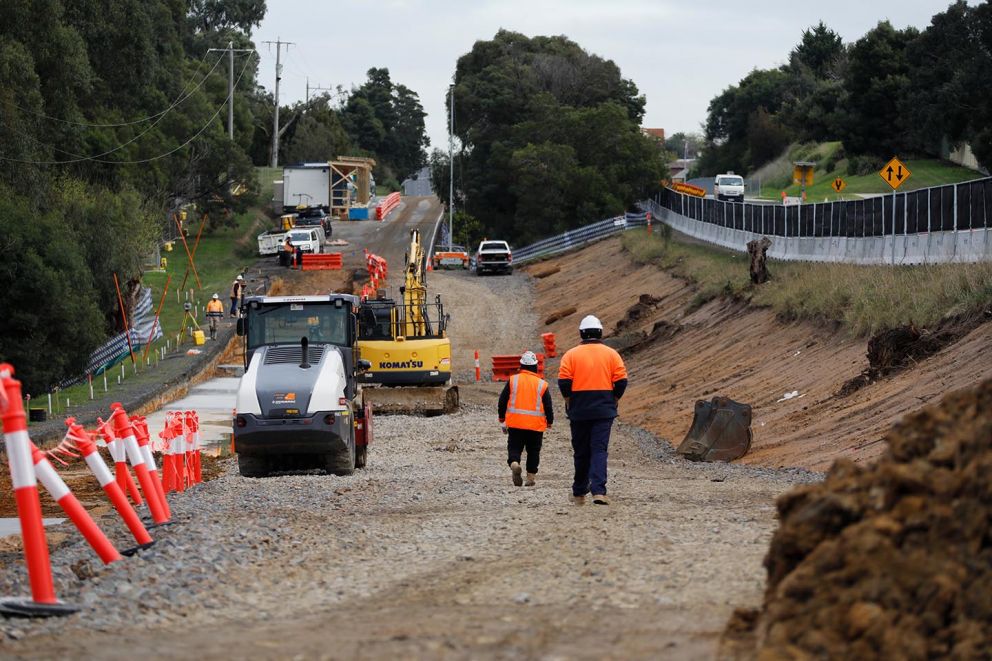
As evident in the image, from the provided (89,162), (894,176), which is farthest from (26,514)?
(89,162)

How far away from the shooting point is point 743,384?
99.5 feet

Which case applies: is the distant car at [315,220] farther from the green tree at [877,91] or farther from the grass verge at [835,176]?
the green tree at [877,91]

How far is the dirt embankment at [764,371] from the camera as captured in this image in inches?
833

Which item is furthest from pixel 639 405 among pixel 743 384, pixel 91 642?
pixel 91 642

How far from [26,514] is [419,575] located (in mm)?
2742

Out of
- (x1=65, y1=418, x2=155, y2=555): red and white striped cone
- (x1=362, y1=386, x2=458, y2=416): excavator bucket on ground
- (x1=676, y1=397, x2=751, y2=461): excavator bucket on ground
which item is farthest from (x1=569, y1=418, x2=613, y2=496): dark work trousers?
(x1=362, y1=386, x2=458, y2=416): excavator bucket on ground

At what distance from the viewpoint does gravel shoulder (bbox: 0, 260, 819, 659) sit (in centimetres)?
784

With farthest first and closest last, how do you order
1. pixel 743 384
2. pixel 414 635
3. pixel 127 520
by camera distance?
pixel 743 384, pixel 127 520, pixel 414 635

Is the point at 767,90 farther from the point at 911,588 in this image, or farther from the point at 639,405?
the point at 911,588

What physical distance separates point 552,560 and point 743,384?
20.5 meters

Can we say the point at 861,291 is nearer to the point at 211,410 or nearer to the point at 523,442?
the point at 523,442

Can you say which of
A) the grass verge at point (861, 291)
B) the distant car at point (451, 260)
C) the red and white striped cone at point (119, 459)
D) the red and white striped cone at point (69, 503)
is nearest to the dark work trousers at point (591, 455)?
the red and white striped cone at point (119, 459)

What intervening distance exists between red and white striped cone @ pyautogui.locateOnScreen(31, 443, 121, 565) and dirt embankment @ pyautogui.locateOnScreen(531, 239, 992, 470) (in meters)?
10.5

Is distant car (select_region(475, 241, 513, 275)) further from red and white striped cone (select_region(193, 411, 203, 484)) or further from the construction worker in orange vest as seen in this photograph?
the construction worker in orange vest
